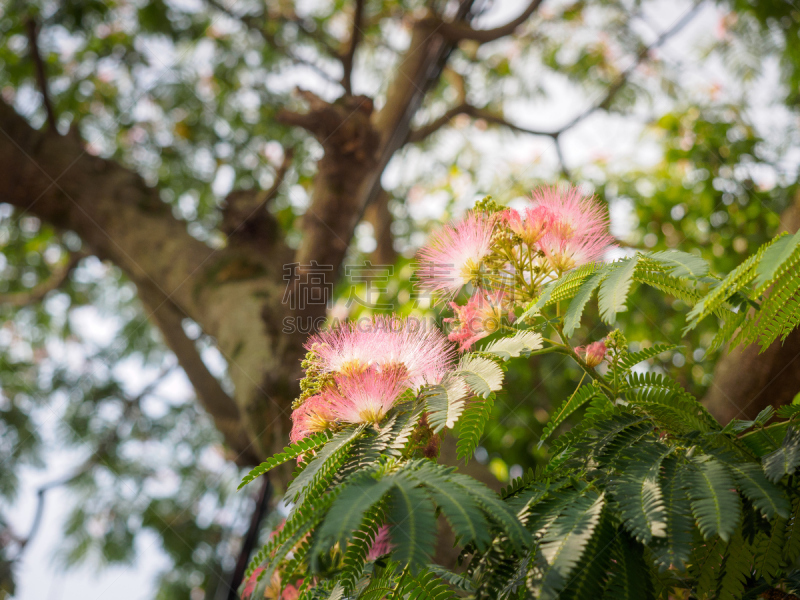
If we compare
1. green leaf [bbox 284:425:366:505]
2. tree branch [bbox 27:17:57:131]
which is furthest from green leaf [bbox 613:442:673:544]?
tree branch [bbox 27:17:57:131]

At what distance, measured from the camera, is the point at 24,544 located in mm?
3959

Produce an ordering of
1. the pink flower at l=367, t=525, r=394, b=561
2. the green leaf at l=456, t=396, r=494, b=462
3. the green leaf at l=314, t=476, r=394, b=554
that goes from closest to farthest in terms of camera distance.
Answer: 1. the green leaf at l=314, t=476, r=394, b=554
2. the green leaf at l=456, t=396, r=494, b=462
3. the pink flower at l=367, t=525, r=394, b=561

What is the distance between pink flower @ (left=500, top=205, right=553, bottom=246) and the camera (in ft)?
4.15

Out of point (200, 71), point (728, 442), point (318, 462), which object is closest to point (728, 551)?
point (728, 442)

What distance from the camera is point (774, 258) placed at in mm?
880

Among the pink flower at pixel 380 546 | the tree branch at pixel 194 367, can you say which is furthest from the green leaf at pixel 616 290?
the tree branch at pixel 194 367

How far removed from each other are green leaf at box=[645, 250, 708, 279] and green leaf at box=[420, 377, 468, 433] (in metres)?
0.41

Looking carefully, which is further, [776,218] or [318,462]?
[776,218]

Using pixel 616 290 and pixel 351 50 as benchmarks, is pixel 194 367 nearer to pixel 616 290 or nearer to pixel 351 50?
pixel 351 50

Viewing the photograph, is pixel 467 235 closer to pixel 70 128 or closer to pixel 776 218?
pixel 776 218

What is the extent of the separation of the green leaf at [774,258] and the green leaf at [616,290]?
19 cm

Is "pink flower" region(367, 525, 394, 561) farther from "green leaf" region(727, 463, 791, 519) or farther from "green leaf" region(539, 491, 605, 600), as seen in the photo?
"green leaf" region(727, 463, 791, 519)

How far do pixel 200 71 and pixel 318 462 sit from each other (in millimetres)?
5445

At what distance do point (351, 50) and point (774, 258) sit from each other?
375 centimetres
